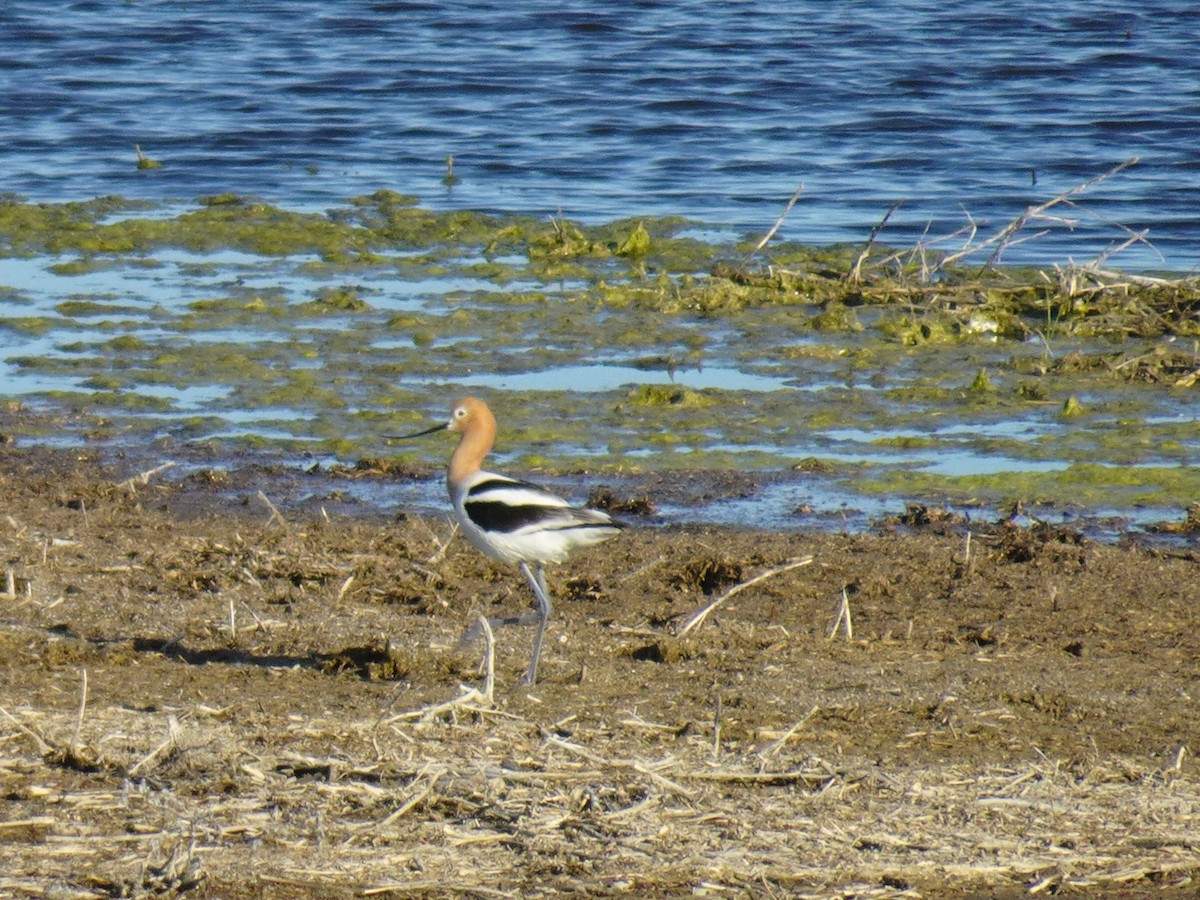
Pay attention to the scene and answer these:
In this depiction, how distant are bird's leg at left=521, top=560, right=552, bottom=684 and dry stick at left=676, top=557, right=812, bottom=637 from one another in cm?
48

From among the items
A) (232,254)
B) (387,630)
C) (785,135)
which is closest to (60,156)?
(232,254)

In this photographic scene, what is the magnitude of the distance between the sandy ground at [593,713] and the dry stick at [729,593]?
0.15ft

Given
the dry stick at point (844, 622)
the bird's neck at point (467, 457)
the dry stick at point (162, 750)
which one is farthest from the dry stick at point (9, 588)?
the dry stick at point (844, 622)

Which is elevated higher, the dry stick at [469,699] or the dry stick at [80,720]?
the dry stick at [80,720]

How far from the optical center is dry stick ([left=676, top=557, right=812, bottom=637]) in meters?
6.69

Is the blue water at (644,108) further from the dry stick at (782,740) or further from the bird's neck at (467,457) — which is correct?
the dry stick at (782,740)

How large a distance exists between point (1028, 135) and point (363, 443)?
1178 centimetres

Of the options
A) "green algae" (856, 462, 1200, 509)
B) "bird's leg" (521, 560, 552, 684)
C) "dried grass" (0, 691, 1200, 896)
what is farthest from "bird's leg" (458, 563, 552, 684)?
"green algae" (856, 462, 1200, 509)

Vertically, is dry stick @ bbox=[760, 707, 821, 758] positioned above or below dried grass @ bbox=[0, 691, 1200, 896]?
below

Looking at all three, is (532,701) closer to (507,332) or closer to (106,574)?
(106,574)

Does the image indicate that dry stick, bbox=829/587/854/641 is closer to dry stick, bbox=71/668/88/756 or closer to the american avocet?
the american avocet

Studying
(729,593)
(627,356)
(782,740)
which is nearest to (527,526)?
(729,593)

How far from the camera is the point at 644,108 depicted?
69.2ft

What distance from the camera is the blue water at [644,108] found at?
16.6 m
